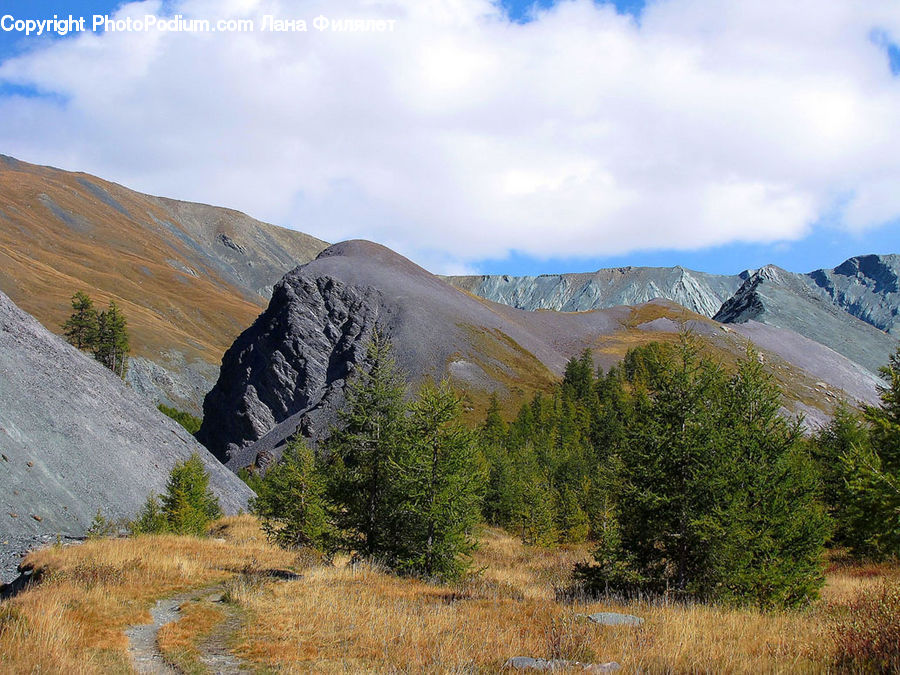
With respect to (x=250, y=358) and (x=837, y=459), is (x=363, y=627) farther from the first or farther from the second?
(x=250, y=358)

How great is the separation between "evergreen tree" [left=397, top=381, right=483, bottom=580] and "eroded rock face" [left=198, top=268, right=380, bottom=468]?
7955 cm

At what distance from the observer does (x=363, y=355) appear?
109 meters

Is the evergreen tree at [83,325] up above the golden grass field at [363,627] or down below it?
above

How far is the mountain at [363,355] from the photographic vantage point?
104m

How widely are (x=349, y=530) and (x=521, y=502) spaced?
32150mm

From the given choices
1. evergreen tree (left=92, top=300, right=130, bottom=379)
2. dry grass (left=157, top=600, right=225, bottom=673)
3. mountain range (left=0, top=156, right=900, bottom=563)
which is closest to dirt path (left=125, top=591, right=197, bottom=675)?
dry grass (left=157, top=600, right=225, bottom=673)

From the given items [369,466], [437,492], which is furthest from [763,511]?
[369,466]

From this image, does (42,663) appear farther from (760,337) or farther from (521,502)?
(760,337)

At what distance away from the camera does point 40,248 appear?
178875 mm

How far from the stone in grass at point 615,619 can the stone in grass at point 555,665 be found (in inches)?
101

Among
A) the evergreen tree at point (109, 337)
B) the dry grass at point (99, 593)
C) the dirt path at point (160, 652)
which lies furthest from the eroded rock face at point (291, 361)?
the dirt path at point (160, 652)

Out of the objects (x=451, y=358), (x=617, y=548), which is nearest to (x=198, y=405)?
(x=451, y=358)

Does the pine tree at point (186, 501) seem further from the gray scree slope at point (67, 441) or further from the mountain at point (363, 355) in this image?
the mountain at point (363, 355)

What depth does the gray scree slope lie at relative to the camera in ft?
93.2
